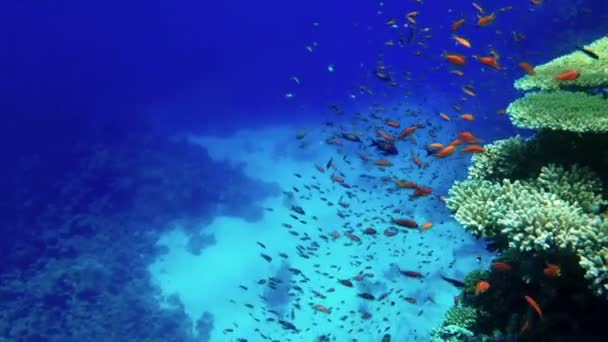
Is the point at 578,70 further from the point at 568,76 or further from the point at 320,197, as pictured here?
the point at 320,197

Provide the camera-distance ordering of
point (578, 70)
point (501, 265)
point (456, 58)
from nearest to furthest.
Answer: point (501, 265), point (578, 70), point (456, 58)

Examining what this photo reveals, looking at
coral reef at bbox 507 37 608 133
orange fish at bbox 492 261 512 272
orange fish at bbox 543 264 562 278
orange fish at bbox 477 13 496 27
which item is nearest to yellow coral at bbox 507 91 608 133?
coral reef at bbox 507 37 608 133

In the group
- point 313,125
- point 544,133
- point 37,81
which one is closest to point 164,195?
point 313,125

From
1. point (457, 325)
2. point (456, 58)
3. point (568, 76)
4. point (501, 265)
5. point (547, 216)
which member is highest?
point (568, 76)

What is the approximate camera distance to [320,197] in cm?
1443

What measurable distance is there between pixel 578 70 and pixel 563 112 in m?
1.77

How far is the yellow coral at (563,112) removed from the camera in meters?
5.49

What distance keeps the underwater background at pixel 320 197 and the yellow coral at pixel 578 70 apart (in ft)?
0.12

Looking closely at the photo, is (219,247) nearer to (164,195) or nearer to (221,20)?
(164,195)

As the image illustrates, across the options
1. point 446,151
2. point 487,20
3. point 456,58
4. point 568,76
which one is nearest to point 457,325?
point 446,151

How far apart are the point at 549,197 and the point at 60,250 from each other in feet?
82.1

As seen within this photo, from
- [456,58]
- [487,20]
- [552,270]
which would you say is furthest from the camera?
[487,20]

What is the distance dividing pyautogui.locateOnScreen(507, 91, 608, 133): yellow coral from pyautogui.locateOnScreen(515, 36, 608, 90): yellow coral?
45 centimetres

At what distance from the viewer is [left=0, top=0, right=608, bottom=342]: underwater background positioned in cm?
530
